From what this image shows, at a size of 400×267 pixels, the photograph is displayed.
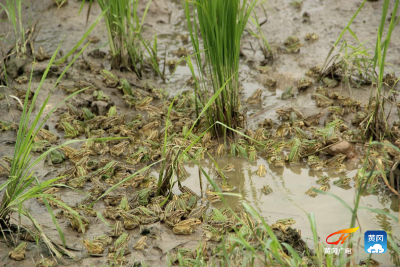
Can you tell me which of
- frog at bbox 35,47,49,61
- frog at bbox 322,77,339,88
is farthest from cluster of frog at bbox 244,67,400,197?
frog at bbox 35,47,49,61

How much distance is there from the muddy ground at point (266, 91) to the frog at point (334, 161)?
0.10m

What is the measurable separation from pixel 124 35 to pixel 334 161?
8.38 feet

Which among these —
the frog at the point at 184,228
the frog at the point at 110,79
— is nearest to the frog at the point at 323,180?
the frog at the point at 184,228

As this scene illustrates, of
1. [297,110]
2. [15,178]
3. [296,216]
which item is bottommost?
[296,216]

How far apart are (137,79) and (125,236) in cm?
248

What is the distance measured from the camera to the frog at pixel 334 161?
389 cm

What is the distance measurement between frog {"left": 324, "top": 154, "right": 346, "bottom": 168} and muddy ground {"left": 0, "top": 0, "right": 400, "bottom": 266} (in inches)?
3.8

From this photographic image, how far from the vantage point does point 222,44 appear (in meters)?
3.82

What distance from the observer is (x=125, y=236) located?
123 inches

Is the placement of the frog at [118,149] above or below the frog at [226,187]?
above

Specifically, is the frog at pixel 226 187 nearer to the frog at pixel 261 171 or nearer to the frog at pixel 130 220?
the frog at pixel 261 171

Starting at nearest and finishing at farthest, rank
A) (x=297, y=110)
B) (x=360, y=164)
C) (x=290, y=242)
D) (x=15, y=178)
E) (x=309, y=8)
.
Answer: (x=15, y=178) < (x=290, y=242) < (x=360, y=164) < (x=297, y=110) < (x=309, y=8)

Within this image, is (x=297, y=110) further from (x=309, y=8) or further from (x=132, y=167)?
(x=309, y=8)

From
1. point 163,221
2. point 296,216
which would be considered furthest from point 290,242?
point 163,221
